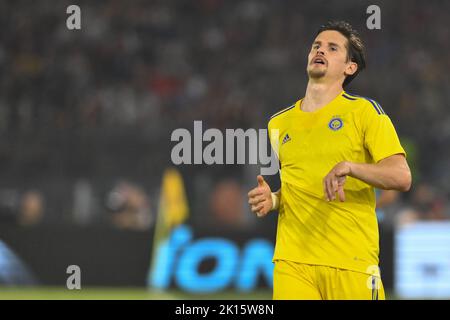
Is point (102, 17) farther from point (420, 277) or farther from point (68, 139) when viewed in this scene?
point (420, 277)

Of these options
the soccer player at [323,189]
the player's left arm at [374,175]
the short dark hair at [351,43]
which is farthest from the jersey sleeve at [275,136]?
the player's left arm at [374,175]

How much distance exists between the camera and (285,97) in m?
14.7

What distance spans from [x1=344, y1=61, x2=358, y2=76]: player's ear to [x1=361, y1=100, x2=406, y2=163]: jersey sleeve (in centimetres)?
28

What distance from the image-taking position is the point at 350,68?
5184 millimetres

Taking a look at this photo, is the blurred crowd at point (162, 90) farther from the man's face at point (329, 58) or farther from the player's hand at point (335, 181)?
the player's hand at point (335, 181)

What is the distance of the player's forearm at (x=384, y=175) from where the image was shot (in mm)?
4613

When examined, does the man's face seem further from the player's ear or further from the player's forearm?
the player's forearm

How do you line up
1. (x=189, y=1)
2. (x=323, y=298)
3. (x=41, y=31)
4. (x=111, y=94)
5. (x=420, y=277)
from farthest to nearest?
1. (x=189, y=1)
2. (x=41, y=31)
3. (x=111, y=94)
4. (x=420, y=277)
5. (x=323, y=298)

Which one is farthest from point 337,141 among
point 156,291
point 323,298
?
point 156,291

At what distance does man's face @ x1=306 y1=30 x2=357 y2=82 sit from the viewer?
5.05 metres

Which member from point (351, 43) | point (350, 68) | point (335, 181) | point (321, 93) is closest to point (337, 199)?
point (335, 181)

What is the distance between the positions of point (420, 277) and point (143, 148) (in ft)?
Result: 14.3

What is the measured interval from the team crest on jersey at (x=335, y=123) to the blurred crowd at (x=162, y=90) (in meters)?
8.17

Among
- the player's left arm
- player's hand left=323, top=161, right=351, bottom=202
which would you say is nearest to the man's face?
the player's left arm
